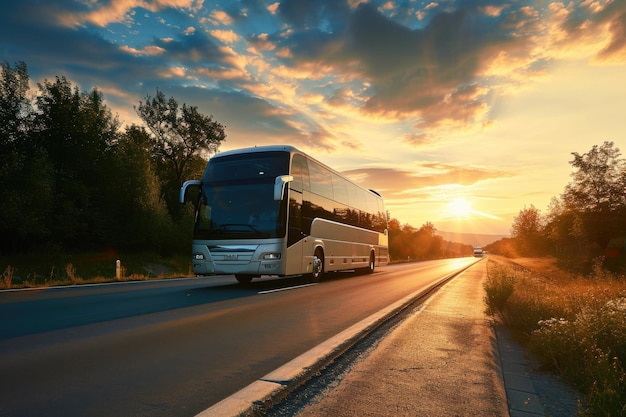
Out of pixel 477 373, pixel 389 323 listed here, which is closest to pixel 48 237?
pixel 389 323

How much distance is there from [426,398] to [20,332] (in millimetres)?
5770

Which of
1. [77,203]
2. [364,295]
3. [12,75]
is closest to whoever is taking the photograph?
[364,295]

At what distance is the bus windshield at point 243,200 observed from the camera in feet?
40.5

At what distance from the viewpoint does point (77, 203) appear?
119ft

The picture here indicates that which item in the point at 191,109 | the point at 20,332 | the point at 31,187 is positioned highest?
the point at 191,109

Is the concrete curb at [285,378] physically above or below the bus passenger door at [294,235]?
below

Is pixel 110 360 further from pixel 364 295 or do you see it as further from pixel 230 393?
pixel 364 295

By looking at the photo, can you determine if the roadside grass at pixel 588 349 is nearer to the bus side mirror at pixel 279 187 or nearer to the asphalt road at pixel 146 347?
the asphalt road at pixel 146 347

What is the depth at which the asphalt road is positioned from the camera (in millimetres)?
3447

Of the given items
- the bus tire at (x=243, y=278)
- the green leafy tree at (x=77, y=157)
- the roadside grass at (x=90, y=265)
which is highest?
the green leafy tree at (x=77, y=157)

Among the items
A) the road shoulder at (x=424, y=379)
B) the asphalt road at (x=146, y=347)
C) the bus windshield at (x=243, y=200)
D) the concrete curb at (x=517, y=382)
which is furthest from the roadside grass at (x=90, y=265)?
the concrete curb at (x=517, y=382)

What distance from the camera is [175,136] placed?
50562 mm

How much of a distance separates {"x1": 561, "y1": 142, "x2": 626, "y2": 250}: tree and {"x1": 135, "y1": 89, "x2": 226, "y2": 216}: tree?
4586cm

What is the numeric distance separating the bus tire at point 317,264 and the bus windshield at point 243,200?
2.97 meters
